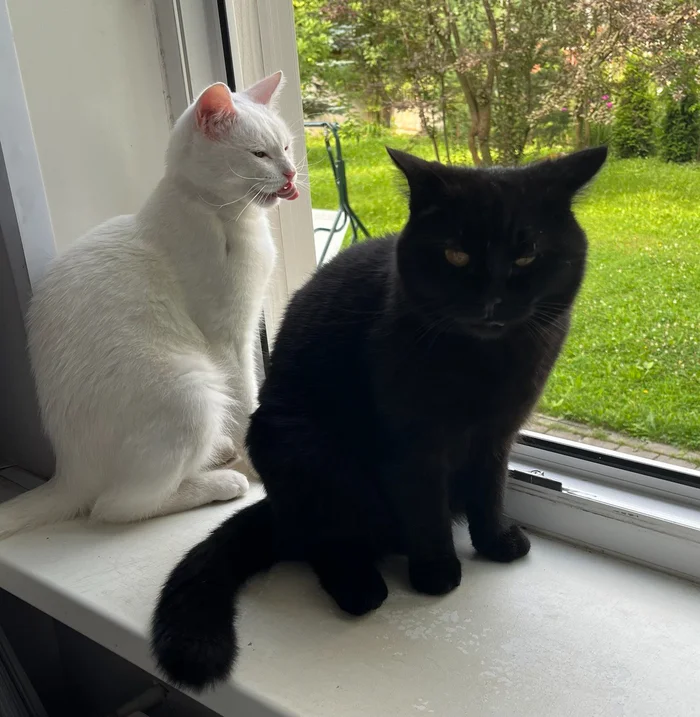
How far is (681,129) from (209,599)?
77 centimetres

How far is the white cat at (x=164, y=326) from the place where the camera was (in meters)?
0.96

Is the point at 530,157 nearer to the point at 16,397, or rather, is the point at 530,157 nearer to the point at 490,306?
the point at 490,306

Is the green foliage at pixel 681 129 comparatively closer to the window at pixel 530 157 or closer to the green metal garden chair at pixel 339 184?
the window at pixel 530 157

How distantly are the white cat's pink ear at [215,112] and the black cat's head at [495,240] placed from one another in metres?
0.34

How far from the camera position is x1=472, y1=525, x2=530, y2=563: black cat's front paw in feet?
2.95

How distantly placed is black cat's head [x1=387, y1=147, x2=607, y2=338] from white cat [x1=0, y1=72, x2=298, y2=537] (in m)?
0.35

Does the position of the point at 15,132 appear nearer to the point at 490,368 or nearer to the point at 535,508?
the point at 490,368

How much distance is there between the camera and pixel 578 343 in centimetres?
97

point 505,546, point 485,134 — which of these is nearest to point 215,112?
point 485,134

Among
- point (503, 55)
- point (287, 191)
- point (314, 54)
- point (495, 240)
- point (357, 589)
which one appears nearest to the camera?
point (495, 240)

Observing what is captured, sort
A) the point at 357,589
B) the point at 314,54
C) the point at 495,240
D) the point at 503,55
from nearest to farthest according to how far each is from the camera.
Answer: the point at 495,240
the point at 357,589
the point at 503,55
the point at 314,54

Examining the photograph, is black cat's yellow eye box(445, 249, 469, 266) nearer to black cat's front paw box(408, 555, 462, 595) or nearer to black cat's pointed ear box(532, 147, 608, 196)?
black cat's pointed ear box(532, 147, 608, 196)

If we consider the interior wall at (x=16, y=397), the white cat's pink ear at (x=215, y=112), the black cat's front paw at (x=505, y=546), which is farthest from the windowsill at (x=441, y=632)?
the white cat's pink ear at (x=215, y=112)

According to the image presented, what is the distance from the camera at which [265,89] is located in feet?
3.44
